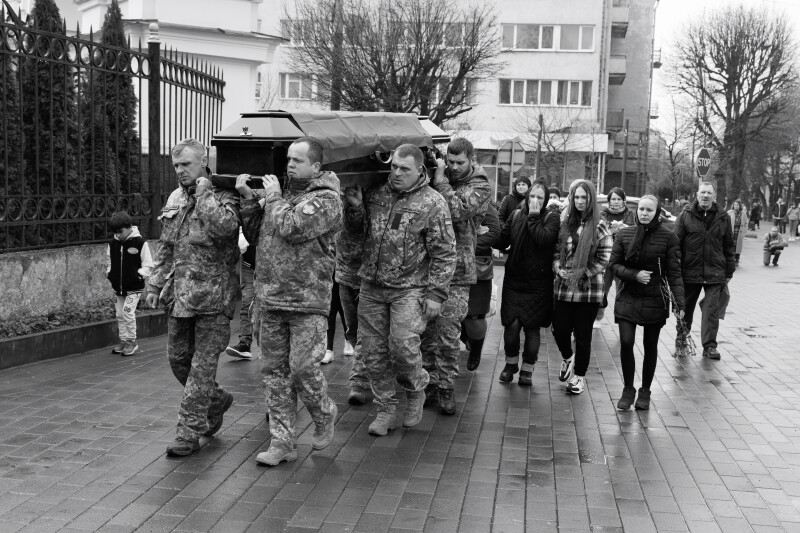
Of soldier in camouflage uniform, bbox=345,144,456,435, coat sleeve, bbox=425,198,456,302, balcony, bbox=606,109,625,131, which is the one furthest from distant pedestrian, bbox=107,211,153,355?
balcony, bbox=606,109,625,131

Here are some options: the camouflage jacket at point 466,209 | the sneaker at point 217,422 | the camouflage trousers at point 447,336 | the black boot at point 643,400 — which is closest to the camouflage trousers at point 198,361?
the sneaker at point 217,422

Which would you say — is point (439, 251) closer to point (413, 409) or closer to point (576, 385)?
point (413, 409)

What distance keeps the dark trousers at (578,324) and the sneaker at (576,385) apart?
52 millimetres

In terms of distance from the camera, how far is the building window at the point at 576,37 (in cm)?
4800

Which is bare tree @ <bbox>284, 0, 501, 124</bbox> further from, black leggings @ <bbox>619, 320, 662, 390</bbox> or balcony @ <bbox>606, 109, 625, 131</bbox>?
balcony @ <bbox>606, 109, 625, 131</bbox>

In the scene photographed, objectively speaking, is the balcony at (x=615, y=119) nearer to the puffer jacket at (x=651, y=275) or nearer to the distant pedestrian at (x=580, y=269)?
the distant pedestrian at (x=580, y=269)

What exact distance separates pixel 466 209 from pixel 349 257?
3.13ft

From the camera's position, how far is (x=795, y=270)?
24562mm

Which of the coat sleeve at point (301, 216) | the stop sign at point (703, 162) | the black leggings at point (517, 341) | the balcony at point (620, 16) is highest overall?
the balcony at point (620, 16)

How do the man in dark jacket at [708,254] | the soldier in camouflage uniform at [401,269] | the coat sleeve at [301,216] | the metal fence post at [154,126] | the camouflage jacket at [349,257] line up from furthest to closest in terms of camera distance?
1. the metal fence post at [154,126]
2. the man in dark jacket at [708,254]
3. the camouflage jacket at [349,257]
4. the soldier in camouflage uniform at [401,269]
5. the coat sleeve at [301,216]

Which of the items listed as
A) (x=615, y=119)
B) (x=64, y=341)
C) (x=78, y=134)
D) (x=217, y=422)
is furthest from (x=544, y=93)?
(x=217, y=422)

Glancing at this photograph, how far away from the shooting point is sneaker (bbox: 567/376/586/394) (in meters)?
8.02

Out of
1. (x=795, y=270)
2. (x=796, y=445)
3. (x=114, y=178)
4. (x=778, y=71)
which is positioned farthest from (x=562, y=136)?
(x=796, y=445)

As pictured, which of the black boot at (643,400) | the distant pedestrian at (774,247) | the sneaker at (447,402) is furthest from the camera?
the distant pedestrian at (774,247)
